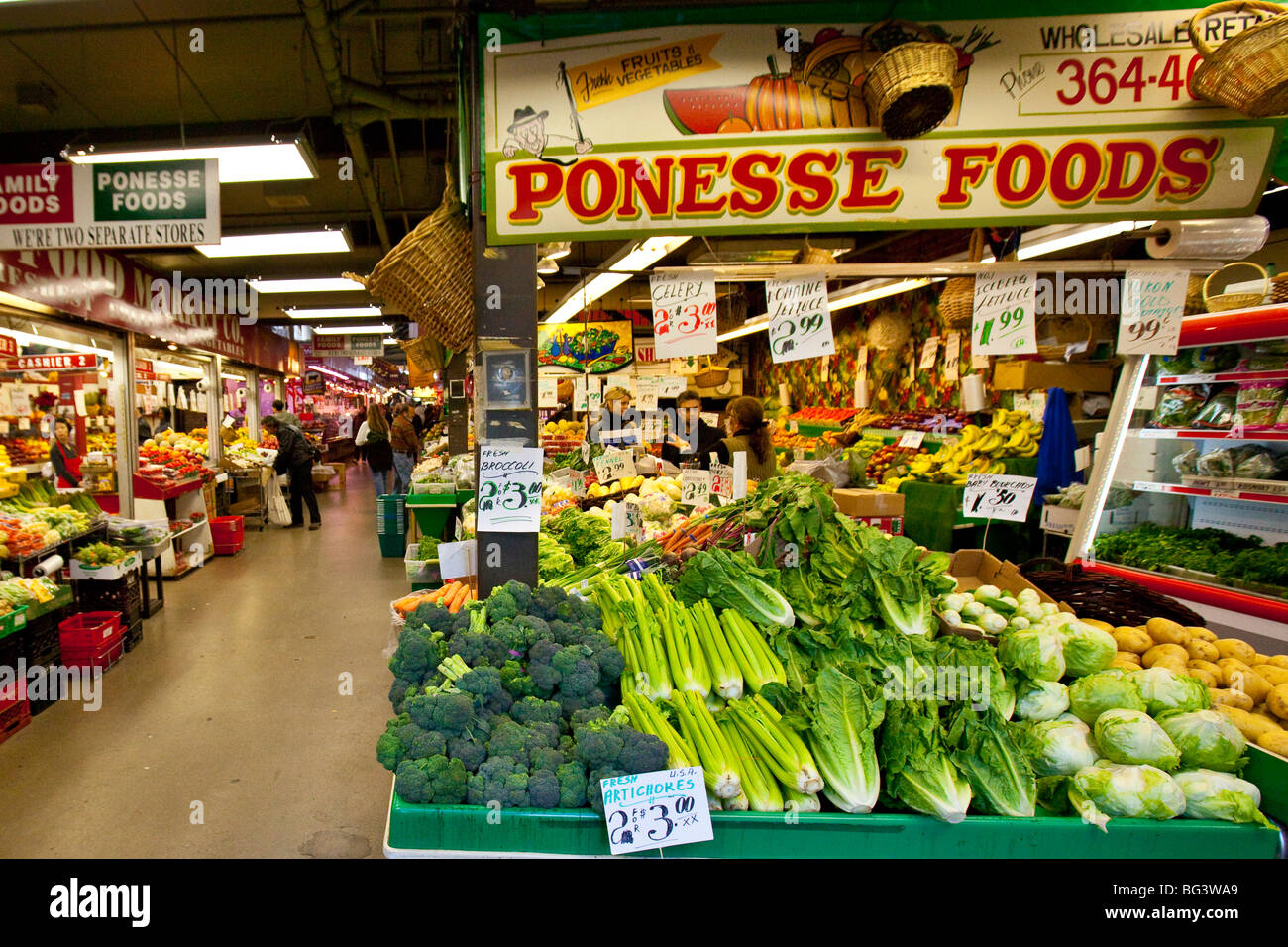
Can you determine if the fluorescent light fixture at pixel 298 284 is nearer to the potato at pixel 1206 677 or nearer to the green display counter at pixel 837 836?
the green display counter at pixel 837 836

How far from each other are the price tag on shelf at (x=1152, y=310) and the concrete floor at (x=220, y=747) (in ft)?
15.1

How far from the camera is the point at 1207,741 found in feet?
6.48

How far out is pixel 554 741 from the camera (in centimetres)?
192

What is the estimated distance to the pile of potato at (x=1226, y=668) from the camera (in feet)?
7.25

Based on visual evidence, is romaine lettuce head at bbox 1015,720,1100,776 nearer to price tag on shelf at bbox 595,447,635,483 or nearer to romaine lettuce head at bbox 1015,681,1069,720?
romaine lettuce head at bbox 1015,681,1069,720

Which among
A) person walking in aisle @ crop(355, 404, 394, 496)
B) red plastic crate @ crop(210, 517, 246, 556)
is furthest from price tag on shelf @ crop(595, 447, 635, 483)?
person walking in aisle @ crop(355, 404, 394, 496)

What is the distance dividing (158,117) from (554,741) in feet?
26.8

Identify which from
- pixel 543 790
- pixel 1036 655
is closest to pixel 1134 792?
pixel 1036 655

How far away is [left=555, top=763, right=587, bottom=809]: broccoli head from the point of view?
1.75m

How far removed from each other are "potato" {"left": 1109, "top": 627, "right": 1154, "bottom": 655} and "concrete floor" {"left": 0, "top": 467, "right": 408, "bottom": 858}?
10.9 ft

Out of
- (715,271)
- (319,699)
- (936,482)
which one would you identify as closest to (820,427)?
(936,482)

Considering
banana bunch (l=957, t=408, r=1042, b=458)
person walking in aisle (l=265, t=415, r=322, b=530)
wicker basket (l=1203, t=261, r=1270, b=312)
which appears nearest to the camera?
wicker basket (l=1203, t=261, r=1270, b=312)
